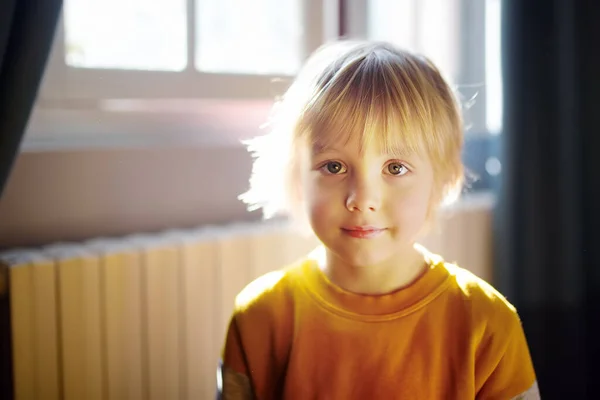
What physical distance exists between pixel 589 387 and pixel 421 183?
115 centimetres

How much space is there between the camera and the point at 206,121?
5.13 feet

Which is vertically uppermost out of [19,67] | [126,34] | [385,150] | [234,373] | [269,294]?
[126,34]

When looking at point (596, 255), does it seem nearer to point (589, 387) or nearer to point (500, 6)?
point (589, 387)

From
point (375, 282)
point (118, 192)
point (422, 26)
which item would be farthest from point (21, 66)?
point (422, 26)

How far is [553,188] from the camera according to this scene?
67.3 inches

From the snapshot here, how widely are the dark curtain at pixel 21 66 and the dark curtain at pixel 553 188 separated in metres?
1.13

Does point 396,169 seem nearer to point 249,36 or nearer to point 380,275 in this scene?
point 380,275

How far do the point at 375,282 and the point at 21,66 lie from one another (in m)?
0.61

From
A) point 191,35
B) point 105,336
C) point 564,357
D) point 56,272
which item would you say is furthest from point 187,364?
point 564,357

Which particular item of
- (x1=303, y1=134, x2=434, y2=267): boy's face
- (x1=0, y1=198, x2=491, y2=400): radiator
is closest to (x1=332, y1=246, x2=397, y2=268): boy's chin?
(x1=303, y1=134, x2=434, y2=267): boy's face

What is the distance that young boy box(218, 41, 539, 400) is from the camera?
90 centimetres

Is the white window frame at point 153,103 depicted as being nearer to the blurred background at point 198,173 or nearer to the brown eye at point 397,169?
the blurred background at point 198,173

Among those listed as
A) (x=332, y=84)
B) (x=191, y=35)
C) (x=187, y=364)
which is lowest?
(x=187, y=364)

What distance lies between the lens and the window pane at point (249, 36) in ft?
5.07
